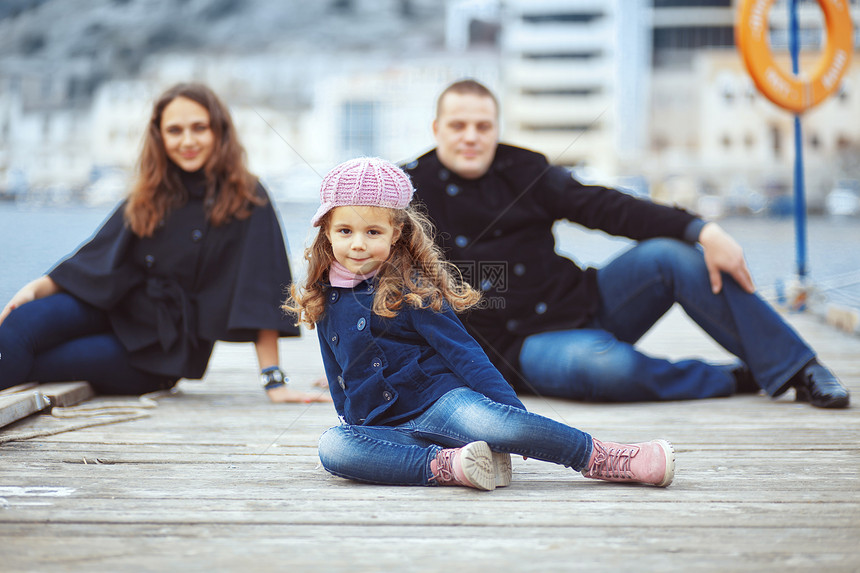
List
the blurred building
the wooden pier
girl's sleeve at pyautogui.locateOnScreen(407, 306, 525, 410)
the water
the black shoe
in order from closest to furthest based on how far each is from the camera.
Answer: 1. the wooden pier
2. girl's sleeve at pyautogui.locateOnScreen(407, 306, 525, 410)
3. the black shoe
4. the water
5. the blurred building

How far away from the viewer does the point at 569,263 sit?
2988mm

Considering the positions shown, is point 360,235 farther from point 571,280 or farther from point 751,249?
point 751,249

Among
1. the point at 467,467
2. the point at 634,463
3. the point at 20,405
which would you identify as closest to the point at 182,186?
the point at 20,405

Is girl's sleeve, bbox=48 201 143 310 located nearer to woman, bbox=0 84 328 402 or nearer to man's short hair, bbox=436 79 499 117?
woman, bbox=0 84 328 402

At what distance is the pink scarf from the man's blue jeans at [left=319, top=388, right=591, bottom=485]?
298 mm

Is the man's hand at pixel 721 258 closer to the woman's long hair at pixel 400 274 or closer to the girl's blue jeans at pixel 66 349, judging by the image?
the woman's long hair at pixel 400 274

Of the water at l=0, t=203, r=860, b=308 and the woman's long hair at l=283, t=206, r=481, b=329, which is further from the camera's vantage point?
the water at l=0, t=203, r=860, b=308

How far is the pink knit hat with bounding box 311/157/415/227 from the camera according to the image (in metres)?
1.99

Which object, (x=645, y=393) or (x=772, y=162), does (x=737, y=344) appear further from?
(x=772, y=162)

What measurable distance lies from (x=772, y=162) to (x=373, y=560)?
59983 millimetres

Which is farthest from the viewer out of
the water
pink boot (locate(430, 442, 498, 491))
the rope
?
the water

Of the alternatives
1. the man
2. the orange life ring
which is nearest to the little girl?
the man

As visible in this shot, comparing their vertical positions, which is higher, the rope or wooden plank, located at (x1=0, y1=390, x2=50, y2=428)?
wooden plank, located at (x1=0, y1=390, x2=50, y2=428)

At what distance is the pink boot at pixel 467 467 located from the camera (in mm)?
1808
